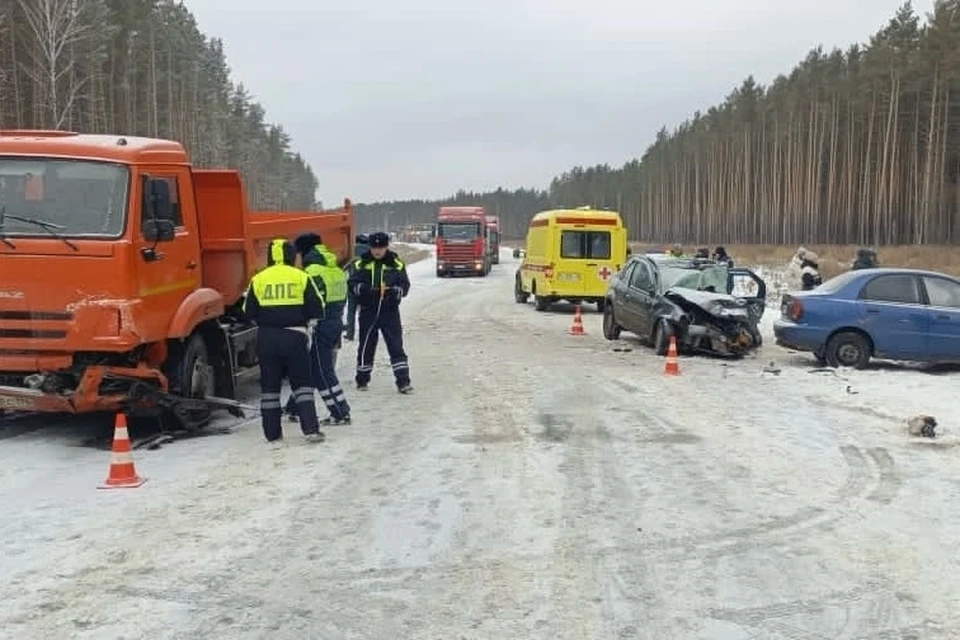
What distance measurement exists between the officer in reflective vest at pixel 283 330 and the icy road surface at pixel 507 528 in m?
0.32

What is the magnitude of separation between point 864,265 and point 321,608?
49.4 ft

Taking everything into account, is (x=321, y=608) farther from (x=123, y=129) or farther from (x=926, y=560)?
(x=123, y=129)

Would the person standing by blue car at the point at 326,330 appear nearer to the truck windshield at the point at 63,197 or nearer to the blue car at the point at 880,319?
the truck windshield at the point at 63,197

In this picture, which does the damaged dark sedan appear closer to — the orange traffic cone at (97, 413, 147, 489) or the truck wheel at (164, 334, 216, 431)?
the truck wheel at (164, 334, 216, 431)

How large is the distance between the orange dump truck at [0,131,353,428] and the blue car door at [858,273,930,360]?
9.16 metres

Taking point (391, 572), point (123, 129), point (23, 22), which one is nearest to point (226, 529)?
point (391, 572)

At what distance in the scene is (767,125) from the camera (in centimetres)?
8619

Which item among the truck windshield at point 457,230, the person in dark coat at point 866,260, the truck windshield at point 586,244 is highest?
the truck windshield at point 457,230

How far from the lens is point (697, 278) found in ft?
51.9

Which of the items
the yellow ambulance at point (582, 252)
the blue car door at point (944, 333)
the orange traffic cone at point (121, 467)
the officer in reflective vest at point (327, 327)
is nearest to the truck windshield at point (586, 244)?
the yellow ambulance at point (582, 252)

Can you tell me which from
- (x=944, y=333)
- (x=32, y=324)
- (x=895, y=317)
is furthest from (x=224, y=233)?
(x=944, y=333)

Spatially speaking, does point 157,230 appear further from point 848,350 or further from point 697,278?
point 697,278

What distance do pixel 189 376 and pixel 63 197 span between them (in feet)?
6.61

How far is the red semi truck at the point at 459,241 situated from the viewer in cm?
4372
